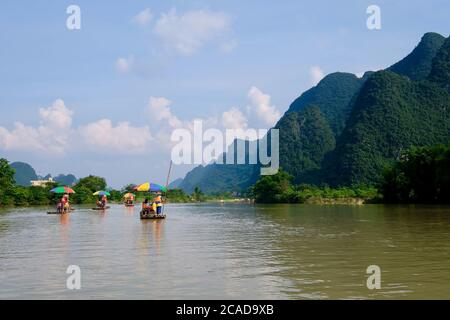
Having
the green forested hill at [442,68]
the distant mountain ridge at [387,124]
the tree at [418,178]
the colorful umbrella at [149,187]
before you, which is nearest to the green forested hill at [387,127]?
the distant mountain ridge at [387,124]

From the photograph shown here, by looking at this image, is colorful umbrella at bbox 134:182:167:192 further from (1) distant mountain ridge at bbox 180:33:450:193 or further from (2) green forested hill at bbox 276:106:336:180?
(2) green forested hill at bbox 276:106:336:180

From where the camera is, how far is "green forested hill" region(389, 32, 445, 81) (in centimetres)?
13885

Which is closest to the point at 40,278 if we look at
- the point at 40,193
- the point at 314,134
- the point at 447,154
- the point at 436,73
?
the point at 447,154

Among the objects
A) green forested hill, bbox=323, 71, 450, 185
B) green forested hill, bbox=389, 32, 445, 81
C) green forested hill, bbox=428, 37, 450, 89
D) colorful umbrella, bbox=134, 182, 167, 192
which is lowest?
colorful umbrella, bbox=134, 182, 167, 192

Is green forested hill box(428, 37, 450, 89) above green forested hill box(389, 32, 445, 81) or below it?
below

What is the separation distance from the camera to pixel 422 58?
142m

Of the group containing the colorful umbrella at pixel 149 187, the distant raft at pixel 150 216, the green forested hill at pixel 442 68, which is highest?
the green forested hill at pixel 442 68

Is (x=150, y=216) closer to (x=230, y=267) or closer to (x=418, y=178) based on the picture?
(x=230, y=267)

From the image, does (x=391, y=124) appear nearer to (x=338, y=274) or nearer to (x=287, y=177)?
(x=287, y=177)

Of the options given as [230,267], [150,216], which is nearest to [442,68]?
[150,216]

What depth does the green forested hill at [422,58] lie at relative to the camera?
13885 cm

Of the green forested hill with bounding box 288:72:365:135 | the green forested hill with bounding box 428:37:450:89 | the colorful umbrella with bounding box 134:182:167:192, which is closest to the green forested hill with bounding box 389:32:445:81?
the green forested hill with bounding box 288:72:365:135

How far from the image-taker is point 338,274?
843 cm

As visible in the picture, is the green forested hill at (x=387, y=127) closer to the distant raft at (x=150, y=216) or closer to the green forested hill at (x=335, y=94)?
the green forested hill at (x=335, y=94)
